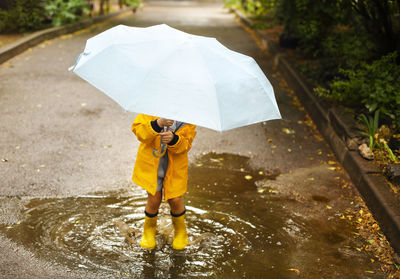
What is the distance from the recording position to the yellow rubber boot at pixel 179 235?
3607 millimetres

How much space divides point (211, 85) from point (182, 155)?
0.90 m

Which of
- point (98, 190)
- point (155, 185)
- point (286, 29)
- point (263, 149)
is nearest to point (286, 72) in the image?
point (286, 29)

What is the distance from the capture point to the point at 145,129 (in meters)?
3.09

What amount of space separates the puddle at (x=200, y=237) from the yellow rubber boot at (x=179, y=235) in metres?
0.06

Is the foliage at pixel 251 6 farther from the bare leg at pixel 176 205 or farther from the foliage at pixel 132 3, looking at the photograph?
the bare leg at pixel 176 205

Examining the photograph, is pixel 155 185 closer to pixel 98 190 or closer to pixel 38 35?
pixel 98 190

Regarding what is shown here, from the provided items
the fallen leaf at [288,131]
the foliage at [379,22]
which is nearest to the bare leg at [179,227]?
the fallen leaf at [288,131]

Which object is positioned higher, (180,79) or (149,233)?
(180,79)

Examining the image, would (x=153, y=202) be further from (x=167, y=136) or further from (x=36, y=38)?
(x=36, y=38)

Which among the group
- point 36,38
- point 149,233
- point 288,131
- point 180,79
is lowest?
point 36,38

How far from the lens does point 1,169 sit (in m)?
4.86

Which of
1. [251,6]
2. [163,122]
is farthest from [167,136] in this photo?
[251,6]

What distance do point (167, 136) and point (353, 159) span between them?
3.01 metres

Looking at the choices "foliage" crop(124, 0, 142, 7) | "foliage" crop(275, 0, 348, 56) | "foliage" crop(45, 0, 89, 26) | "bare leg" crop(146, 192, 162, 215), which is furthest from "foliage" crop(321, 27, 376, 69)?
"foliage" crop(124, 0, 142, 7)
